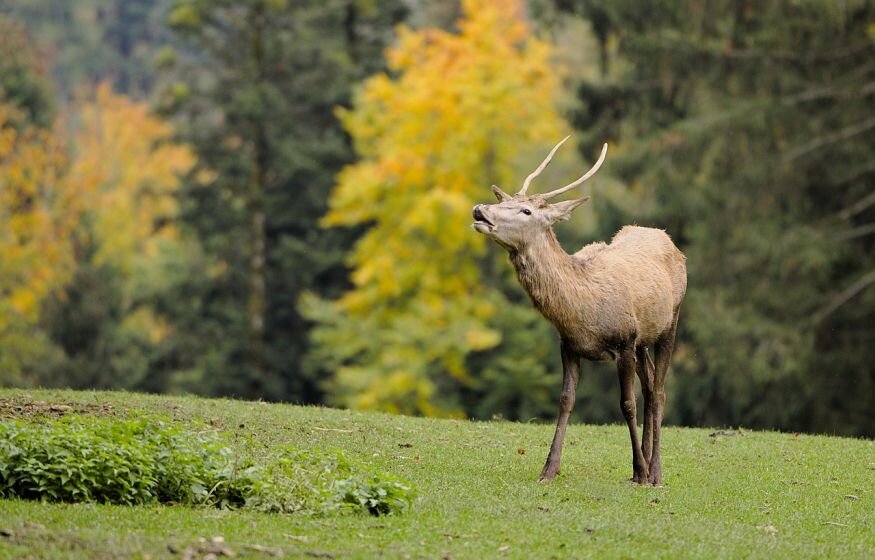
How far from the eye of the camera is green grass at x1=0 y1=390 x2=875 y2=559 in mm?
8031

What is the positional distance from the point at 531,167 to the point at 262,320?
10392 mm

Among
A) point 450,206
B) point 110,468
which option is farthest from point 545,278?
point 450,206

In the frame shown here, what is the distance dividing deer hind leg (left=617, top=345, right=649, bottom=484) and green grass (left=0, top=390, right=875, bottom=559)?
0.72 feet

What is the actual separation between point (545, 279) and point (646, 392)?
1.67 metres

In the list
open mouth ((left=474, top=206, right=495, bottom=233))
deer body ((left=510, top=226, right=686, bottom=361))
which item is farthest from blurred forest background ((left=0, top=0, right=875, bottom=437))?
open mouth ((left=474, top=206, right=495, bottom=233))

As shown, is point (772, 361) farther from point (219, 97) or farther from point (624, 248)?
point (219, 97)

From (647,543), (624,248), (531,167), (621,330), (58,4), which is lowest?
(647,543)

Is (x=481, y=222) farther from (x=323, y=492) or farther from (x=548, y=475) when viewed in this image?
(x=323, y=492)

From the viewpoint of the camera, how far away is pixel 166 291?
1592 inches

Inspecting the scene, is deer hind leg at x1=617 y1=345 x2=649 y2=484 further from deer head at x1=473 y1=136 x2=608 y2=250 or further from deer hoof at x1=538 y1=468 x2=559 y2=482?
deer head at x1=473 y1=136 x2=608 y2=250

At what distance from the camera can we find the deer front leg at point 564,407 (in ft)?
35.9

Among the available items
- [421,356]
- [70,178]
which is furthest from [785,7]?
[70,178]

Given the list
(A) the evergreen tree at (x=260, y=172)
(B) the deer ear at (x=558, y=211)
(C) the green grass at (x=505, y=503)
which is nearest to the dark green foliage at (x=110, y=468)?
(C) the green grass at (x=505, y=503)

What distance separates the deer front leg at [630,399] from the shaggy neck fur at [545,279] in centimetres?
60
